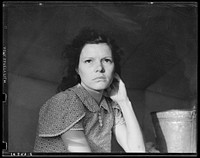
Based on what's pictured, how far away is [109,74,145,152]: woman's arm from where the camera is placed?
1.65 m

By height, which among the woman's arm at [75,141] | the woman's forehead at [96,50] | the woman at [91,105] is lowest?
the woman's arm at [75,141]

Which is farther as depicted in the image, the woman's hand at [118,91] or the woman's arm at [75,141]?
the woman's hand at [118,91]

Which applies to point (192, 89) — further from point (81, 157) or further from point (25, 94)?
point (25, 94)

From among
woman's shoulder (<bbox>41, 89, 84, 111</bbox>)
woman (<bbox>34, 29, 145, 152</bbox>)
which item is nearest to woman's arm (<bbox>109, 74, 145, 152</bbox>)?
Answer: woman (<bbox>34, 29, 145, 152</bbox>)

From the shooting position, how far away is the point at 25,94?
5.44 feet

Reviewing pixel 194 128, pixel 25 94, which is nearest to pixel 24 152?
pixel 25 94

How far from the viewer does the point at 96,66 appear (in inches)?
64.3

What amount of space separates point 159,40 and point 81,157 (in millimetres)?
496

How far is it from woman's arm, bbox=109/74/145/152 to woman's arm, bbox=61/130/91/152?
15 centimetres

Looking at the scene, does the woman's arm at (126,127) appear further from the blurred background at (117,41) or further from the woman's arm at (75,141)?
the woman's arm at (75,141)

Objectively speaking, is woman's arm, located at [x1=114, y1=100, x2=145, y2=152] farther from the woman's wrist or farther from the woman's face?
the woman's face

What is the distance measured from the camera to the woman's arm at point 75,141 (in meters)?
1.58

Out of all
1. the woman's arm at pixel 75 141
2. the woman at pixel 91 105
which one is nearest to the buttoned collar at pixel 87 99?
the woman at pixel 91 105

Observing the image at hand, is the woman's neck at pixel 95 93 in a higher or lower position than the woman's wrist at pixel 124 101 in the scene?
higher
